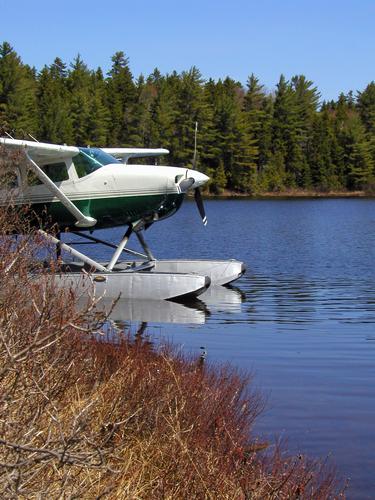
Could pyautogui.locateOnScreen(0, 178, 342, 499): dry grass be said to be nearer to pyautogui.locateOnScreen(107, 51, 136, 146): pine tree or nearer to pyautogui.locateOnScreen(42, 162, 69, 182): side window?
pyautogui.locateOnScreen(42, 162, 69, 182): side window

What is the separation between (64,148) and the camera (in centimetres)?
1290

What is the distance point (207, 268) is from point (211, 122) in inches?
2217

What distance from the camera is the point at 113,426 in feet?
9.73

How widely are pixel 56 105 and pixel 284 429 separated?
2257 inches

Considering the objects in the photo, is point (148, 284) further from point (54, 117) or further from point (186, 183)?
point (54, 117)

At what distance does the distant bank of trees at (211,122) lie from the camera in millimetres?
62531

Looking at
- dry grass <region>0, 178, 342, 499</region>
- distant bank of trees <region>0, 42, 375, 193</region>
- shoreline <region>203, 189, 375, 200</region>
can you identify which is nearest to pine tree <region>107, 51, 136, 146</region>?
distant bank of trees <region>0, 42, 375, 193</region>

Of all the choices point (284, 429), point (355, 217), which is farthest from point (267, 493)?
point (355, 217)

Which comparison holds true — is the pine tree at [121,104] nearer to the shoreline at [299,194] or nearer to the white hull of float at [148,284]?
the shoreline at [299,194]

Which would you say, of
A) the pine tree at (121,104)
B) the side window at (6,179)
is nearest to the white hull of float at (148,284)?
the side window at (6,179)

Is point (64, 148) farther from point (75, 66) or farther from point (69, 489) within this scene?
point (75, 66)

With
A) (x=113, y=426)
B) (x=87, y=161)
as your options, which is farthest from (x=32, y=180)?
(x=113, y=426)

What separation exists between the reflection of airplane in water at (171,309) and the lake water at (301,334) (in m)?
0.03

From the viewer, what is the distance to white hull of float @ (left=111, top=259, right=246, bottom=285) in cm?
1451
